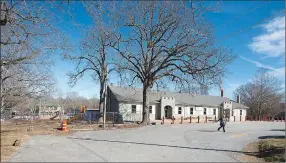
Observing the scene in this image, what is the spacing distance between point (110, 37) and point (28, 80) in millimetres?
9923

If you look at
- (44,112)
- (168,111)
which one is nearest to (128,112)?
(168,111)

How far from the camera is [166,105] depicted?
130ft

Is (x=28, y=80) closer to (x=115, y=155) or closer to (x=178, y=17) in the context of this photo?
(x=178, y=17)

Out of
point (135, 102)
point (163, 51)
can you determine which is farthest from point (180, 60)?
point (135, 102)

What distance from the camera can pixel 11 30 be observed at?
39.1 feet

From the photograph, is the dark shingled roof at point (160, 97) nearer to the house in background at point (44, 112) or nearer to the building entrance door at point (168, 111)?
the building entrance door at point (168, 111)

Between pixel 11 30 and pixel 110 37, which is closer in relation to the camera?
pixel 11 30

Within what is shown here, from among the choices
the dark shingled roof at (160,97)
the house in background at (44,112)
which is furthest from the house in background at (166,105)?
the house in background at (44,112)

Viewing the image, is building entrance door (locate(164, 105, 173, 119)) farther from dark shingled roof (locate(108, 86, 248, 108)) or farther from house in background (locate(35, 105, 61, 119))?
house in background (locate(35, 105, 61, 119))

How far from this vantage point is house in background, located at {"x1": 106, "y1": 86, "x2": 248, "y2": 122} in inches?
1425

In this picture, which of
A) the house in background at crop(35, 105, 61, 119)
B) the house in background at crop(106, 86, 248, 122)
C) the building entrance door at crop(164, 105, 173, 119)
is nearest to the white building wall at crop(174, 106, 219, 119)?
the house in background at crop(106, 86, 248, 122)

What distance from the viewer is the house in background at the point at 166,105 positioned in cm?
3619

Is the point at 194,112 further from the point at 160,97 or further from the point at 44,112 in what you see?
the point at 44,112

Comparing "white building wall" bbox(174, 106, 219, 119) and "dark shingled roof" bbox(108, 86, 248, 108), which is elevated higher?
"dark shingled roof" bbox(108, 86, 248, 108)
